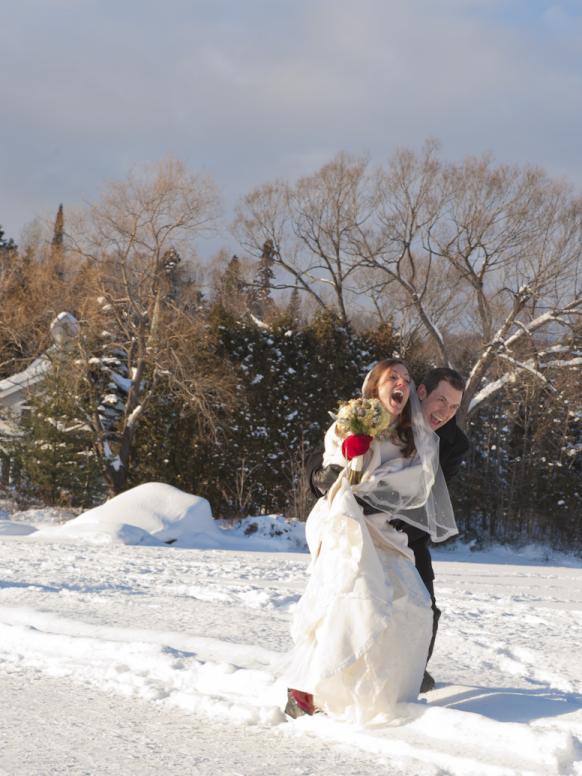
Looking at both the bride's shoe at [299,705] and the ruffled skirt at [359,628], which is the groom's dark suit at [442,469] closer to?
the ruffled skirt at [359,628]

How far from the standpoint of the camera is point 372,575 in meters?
4.47

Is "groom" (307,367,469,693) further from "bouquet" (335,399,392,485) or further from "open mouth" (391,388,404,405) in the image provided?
"open mouth" (391,388,404,405)

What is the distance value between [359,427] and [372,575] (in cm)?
70

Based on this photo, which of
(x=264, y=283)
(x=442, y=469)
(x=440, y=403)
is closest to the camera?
(x=440, y=403)

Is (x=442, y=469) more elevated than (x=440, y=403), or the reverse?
(x=440, y=403)

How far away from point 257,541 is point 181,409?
4.89 meters

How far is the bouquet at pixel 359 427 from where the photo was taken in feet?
15.1

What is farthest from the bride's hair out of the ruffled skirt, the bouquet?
the ruffled skirt

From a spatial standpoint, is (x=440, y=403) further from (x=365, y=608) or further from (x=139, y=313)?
(x=139, y=313)

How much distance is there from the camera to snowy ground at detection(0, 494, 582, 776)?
3850 millimetres

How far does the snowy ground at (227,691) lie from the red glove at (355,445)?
1140 millimetres

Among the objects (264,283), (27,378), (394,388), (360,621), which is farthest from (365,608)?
(264,283)

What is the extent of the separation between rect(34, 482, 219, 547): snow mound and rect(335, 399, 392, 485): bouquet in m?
11.7

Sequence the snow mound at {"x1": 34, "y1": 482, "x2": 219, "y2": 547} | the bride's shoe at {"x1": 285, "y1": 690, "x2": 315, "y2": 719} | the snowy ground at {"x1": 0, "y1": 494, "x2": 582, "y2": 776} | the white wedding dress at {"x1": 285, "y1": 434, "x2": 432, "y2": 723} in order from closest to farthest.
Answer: the snowy ground at {"x1": 0, "y1": 494, "x2": 582, "y2": 776}
the white wedding dress at {"x1": 285, "y1": 434, "x2": 432, "y2": 723}
the bride's shoe at {"x1": 285, "y1": 690, "x2": 315, "y2": 719}
the snow mound at {"x1": 34, "y1": 482, "x2": 219, "y2": 547}
